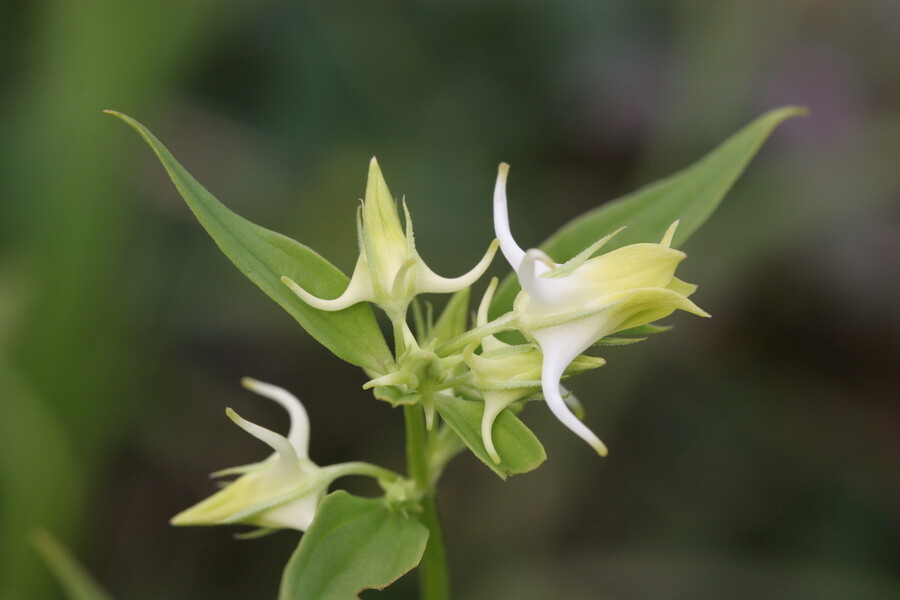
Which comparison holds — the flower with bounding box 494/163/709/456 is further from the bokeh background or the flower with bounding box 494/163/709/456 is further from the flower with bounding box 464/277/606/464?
the bokeh background

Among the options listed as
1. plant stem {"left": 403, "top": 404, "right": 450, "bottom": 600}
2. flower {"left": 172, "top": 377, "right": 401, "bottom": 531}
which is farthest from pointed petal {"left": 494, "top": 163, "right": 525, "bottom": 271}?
flower {"left": 172, "top": 377, "right": 401, "bottom": 531}

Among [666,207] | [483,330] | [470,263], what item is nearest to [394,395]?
[483,330]

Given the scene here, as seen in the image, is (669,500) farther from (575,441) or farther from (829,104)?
(829,104)

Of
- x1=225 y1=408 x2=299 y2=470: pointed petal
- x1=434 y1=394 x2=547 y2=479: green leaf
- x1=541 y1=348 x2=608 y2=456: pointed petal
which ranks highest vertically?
x1=541 y1=348 x2=608 y2=456: pointed petal

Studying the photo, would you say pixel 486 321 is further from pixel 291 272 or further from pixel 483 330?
pixel 291 272

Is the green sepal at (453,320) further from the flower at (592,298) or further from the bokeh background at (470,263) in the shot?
the bokeh background at (470,263)

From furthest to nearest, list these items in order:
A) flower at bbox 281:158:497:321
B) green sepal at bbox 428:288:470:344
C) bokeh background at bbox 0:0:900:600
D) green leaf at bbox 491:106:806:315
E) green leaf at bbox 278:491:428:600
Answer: bokeh background at bbox 0:0:900:600, green leaf at bbox 491:106:806:315, green sepal at bbox 428:288:470:344, flower at bbox 281:158:497:321, green leaf at bbox 278:491:428:600
